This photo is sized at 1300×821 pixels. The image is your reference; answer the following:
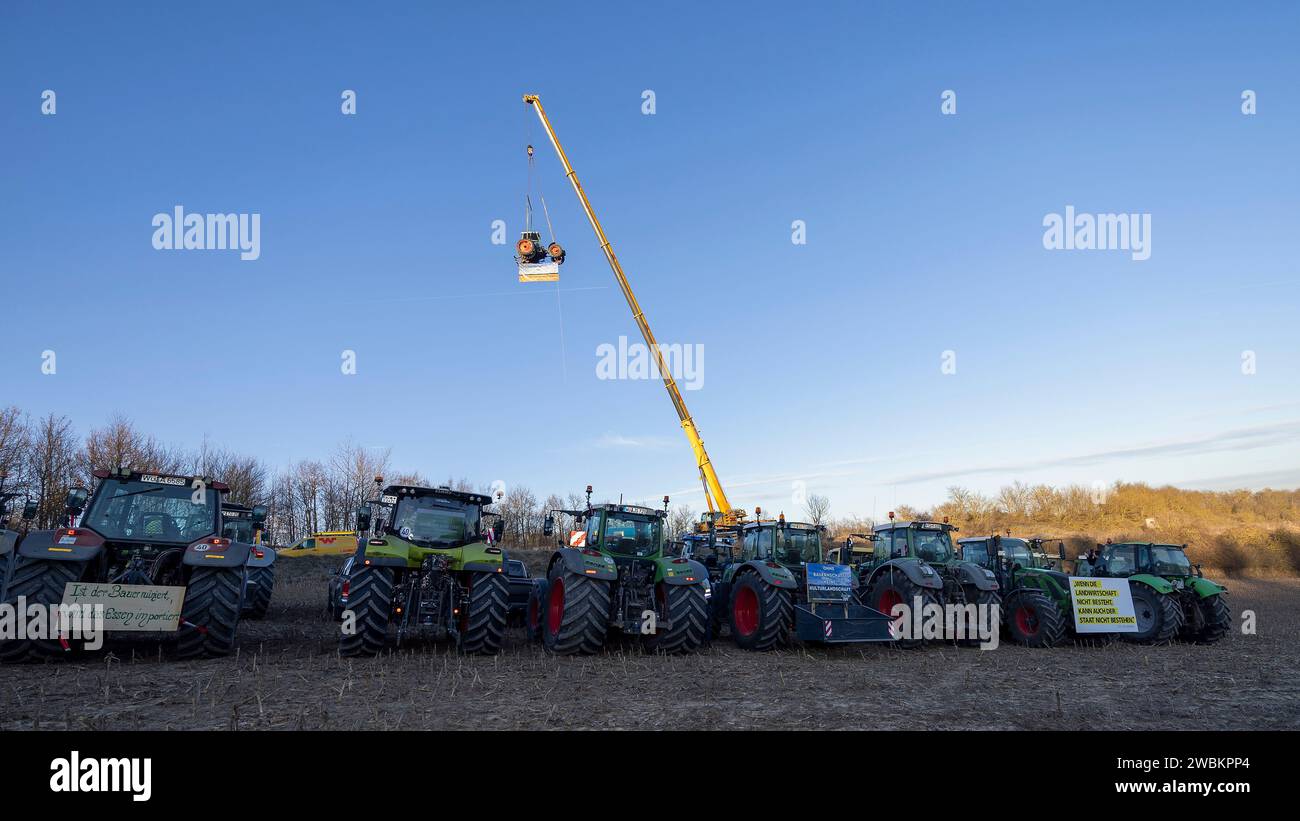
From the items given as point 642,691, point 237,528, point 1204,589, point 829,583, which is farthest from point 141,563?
point 1204,589

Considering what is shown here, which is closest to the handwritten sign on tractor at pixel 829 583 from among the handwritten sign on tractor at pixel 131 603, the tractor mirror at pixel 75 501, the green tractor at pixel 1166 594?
the green tractor at pixel 1166 594

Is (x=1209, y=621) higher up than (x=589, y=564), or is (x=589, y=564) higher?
(x=589, y=564)

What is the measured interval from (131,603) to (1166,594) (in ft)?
55.5

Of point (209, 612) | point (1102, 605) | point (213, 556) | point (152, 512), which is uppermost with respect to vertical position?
point (152, 512)

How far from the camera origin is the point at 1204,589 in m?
14.2

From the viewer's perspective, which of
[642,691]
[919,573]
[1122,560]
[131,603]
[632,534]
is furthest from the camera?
[1122,560]

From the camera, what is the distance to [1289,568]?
39531 millimetres

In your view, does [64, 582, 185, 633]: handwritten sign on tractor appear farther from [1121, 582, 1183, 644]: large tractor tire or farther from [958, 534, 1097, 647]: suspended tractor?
[1121, 582, 1183, 644]: large tractor tire

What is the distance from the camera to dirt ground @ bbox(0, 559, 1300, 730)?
5887mm

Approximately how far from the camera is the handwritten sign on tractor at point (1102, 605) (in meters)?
13.2

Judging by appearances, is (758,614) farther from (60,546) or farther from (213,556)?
(60,546)

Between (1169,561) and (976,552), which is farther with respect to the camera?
(976,552)
